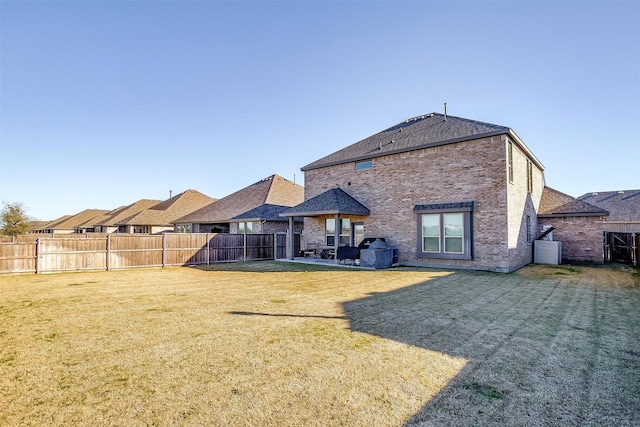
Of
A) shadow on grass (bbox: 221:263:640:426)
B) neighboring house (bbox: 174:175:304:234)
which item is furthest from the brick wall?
neighboring house (bbox: 174:175:304:234)

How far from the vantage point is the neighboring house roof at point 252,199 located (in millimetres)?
27500

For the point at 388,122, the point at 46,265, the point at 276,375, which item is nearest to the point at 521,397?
the point at 276,375

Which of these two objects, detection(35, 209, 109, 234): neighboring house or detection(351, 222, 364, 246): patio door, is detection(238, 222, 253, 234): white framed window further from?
detection(35, 209, 109, 234): neighboring house

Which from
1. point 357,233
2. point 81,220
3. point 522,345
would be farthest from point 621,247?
point 81,220

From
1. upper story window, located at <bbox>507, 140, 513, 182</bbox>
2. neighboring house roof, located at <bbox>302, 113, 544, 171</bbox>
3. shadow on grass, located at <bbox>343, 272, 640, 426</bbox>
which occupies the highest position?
neighboring house roof, located at <bbox>302, 113, 544, 171</bbox>

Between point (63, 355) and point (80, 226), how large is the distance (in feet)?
201

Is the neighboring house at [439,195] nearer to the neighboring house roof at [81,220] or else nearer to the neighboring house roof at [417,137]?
the neighboring house roof at [417,137]

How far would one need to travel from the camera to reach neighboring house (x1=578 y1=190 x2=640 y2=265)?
58.1 feet

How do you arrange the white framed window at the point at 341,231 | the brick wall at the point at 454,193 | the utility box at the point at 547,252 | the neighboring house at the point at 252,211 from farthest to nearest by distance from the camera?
the neighboring house at the point at 252,211 → the white framed window at the point at 341,231 → the utility box at the point at 547,252 → the brick wall at the point at 454,193

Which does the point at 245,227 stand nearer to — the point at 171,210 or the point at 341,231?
the point at 341,231

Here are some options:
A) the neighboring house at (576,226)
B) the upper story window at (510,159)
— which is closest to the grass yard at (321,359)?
the upper story window at (510,159)

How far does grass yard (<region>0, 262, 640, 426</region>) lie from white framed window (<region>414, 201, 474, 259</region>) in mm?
5915

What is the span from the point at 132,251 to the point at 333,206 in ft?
36.2

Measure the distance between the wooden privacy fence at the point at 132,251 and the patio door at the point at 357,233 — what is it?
5.44 metres
